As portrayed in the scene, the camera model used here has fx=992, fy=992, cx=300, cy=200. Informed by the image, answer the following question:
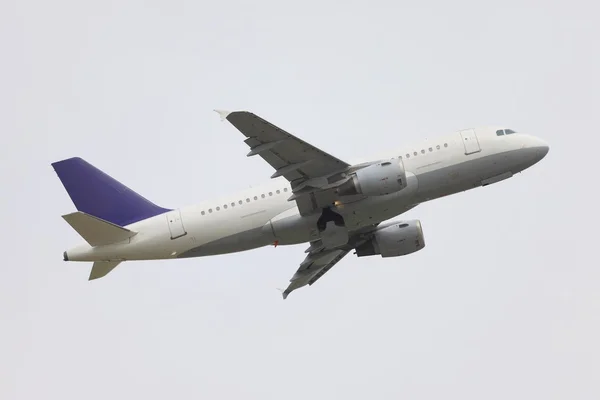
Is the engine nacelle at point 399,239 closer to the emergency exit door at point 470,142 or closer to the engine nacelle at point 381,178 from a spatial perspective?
the emergency exit door at point 470,142

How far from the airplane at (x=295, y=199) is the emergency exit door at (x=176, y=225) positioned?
0.05 m

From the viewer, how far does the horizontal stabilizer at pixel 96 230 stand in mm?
51200

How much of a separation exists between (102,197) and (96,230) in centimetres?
321

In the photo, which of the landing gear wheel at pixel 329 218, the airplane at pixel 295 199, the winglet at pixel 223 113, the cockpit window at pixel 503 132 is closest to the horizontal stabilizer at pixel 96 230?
the airplane at pixel 295 199

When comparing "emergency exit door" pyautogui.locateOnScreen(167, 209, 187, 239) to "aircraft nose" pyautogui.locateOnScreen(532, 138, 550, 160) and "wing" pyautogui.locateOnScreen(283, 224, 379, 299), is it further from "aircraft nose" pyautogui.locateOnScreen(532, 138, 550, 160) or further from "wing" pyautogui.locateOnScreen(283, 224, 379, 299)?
"aircraft nose" pyautogui.locateOnScreen(532, 138, 550, 160)

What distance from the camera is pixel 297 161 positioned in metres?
50.4

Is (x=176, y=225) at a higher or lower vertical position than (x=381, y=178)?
higher

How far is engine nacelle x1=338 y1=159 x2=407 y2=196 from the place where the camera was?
163 feet

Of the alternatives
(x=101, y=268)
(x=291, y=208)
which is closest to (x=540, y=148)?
(x=291, y=208)

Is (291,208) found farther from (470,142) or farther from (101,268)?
(101,268)

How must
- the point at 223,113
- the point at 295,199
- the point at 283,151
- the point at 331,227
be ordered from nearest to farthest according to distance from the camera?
the point at 223,113, the point at 283,151, the point at 295,199, the point at 331,227

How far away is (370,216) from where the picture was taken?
51875mm

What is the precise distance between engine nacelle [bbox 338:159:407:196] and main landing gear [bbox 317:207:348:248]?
92.3 inches

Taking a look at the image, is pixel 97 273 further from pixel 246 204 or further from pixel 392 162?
pixel 392 162
